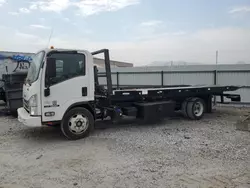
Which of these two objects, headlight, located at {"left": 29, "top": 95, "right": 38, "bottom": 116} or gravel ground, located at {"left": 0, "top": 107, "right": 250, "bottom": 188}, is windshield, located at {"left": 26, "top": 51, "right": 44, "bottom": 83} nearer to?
headlight, located at {"left": 29, "top": 95, "right": 38, "bottom": 116}

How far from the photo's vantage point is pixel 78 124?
6578 millimetres

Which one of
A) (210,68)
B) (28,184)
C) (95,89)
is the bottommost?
(28,184)

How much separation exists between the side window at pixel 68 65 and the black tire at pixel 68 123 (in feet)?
2.96

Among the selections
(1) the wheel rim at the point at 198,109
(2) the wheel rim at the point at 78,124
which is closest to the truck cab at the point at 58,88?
(2) the wheel rim at the point at 78,124

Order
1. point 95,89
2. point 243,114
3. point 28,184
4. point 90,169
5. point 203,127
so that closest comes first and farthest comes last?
point 28,184 → point 90,169 → point 95,89 → point 203,127 → point 243,114

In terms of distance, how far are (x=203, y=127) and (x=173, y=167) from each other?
3.65 metres

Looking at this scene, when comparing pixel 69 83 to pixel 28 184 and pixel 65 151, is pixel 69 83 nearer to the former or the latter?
pixel 65 151

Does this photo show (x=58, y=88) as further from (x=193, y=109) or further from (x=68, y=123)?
(x=193, y=109)

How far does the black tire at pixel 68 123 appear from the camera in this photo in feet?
21.0

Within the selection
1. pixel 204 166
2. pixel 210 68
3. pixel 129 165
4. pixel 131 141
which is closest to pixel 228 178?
pixel 204 166

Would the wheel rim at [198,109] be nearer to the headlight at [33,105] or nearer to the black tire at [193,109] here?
the black tire at [193,109]

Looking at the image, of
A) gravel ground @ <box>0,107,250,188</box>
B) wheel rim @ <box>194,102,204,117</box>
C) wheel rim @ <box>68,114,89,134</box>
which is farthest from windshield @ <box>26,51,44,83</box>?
wheel rim @ <box>194,102,204,117</box>

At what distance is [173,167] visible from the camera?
4.72 m

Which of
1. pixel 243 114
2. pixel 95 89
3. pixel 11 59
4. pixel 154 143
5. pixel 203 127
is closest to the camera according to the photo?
pixel 154 143
